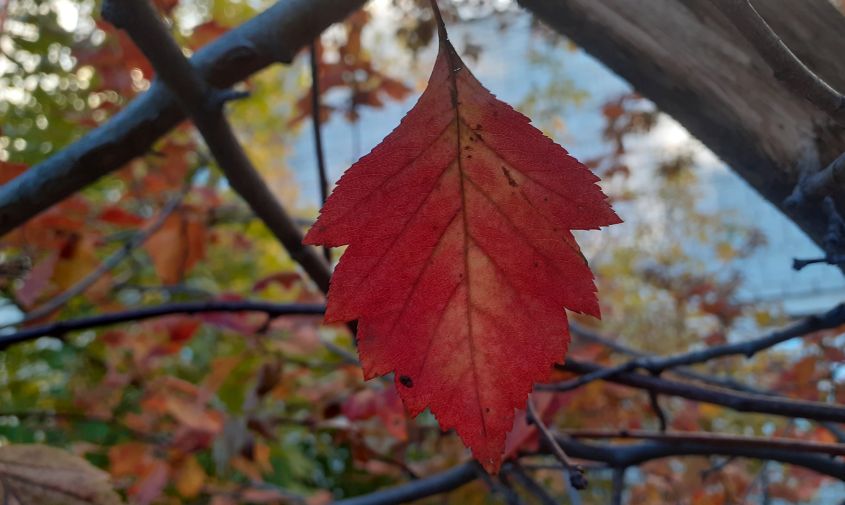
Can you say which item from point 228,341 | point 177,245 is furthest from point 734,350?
point 228,341

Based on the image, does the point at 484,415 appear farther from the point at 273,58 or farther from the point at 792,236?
→ the point at 792,236

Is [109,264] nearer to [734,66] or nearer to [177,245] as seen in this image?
[177,245]

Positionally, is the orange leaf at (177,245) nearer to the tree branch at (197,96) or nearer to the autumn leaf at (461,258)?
the tree branch at (197,96)

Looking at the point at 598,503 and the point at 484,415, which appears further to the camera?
the point at 598,503

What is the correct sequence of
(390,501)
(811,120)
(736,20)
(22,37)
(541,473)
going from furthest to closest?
(541,473)
(22,37)
(390,501)
(811,120)
(736,20)

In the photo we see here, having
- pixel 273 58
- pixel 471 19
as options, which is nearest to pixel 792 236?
pixel 471 19

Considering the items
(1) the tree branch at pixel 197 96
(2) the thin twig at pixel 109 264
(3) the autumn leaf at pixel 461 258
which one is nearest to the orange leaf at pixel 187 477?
(2) the thin twig at pixel 109 264
